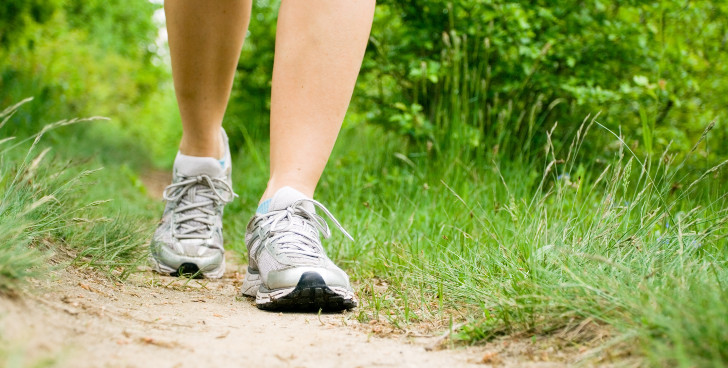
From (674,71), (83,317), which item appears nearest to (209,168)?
(83,317)

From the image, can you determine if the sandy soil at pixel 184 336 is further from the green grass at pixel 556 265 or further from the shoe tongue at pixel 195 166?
the shoe tongue at pixel 195 166

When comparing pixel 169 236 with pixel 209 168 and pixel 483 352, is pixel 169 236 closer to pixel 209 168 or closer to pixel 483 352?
pixel 209 168

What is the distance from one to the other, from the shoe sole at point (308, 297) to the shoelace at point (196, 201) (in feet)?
1.94

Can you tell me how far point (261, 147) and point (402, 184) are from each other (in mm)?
2026

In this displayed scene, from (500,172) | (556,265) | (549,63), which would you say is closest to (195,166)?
(500,172)

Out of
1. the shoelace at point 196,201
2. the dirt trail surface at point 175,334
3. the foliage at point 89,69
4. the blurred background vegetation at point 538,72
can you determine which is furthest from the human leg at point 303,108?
the foliage at point 89,69

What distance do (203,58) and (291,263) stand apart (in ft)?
2.88

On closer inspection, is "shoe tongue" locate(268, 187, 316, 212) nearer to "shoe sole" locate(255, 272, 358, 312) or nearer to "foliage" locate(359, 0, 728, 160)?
"shoe sole" locate(255, 272, 358, 312)

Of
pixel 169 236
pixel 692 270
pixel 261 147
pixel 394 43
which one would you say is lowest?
pixel 261 147

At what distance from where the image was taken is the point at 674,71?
3072 mm

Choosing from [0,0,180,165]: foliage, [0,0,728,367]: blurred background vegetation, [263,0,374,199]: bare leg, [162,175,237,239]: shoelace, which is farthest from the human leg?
[0,0,180,165]: foliage

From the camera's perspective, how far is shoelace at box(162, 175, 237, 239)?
6.69 feet

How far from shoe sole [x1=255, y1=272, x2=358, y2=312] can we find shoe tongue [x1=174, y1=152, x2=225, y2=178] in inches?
28.0

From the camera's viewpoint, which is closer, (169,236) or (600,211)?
(600,211)
